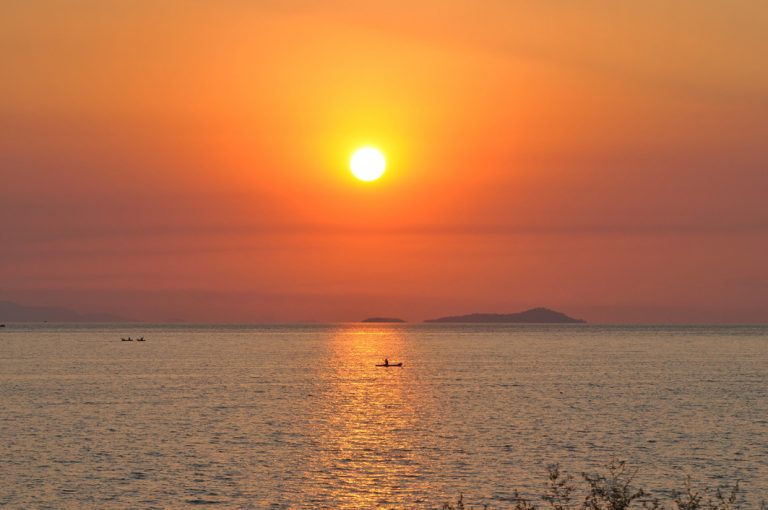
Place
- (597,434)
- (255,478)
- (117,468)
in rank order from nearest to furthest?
(255,478), (117,468), (597,434)

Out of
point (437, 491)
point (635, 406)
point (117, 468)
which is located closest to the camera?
point (437, 491)

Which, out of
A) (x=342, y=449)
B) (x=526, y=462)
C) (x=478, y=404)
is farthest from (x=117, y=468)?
(x=478, y=404)

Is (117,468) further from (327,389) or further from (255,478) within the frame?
(327,389)

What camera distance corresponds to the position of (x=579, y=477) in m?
65.3

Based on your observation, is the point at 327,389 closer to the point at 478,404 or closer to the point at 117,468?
the point at 478,404

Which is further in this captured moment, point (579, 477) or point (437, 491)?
point (579, 477)

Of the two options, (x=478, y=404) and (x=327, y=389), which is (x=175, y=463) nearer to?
(x=478, y=404)

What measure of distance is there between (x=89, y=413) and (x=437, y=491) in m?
55.8

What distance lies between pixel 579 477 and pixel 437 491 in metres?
10.8

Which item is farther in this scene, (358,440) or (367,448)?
(358,440)

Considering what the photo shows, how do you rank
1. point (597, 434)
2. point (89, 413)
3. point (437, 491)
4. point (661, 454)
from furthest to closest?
point (89, 413) → point (597, 434) → point (661, 454) → point (437, 491)

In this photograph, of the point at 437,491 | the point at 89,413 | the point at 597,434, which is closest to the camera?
the point at 437,491

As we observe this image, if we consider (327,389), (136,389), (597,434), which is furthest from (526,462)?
(136,389)

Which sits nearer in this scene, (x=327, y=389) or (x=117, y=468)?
(x=117, y=468)
